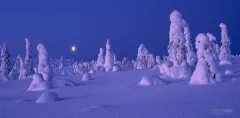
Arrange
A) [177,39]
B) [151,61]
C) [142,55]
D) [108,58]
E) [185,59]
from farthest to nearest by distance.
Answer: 1. [142,55]
2. [151,61]
3. [108,58]
4. [185,59]
5. [177,39]

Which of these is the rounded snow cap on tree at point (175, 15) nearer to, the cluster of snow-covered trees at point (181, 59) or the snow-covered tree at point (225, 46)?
→ the cluster of snow-covered trees at point (181, 59)

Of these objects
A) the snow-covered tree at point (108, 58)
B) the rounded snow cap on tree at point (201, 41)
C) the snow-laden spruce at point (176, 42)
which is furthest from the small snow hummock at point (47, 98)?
the snow-covered tree at point (108, 58)

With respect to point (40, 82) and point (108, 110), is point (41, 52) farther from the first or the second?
point (108, 110)

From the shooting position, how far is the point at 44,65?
49.5 meters

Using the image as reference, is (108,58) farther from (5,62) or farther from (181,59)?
(181,59)

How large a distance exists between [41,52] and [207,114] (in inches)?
1646

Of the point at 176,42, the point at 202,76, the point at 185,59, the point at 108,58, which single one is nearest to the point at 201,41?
the point at 176,42

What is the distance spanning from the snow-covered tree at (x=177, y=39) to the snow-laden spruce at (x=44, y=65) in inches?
806

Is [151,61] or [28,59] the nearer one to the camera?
[28,59]

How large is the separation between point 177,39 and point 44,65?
75.2 feet

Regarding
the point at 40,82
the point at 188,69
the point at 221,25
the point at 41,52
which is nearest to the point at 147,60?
the point at 221,25

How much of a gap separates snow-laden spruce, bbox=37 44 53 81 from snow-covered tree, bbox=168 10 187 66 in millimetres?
20464

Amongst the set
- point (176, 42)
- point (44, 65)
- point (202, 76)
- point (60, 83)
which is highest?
point (176, 42)

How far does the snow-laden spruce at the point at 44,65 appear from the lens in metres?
47.8
